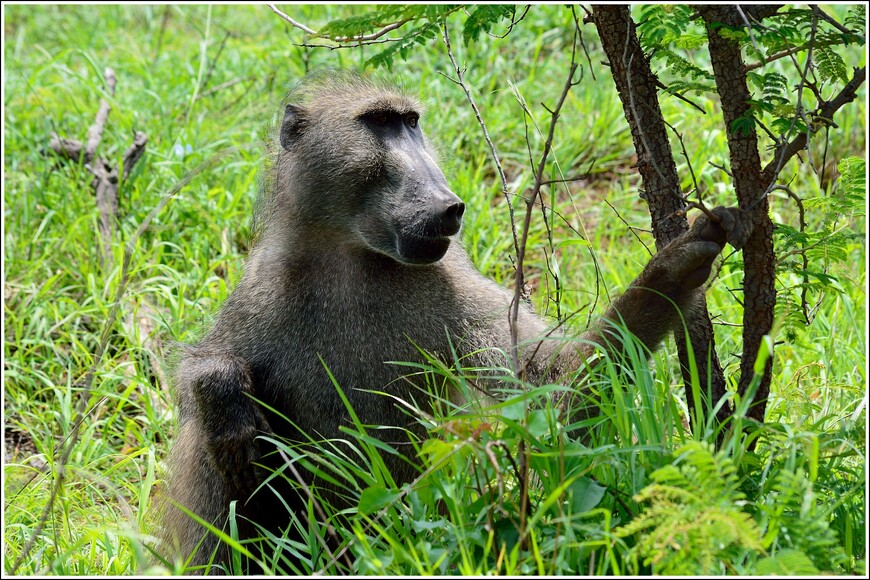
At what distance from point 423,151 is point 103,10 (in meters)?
5.48

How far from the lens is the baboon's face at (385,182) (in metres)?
2.62

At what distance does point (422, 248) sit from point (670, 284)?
2.14 feet

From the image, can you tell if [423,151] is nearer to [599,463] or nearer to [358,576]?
[599,463]

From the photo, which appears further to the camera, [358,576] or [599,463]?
[599,463]

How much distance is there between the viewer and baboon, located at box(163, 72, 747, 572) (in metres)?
2.67

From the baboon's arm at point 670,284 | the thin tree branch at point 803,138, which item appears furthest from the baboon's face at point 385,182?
the thin tree branch at point 803,138

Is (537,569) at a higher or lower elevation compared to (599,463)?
lower

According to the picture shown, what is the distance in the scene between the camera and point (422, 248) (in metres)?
2.63

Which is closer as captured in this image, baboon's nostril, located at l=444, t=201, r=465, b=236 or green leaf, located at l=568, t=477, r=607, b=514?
green leaf, located at l=568, t=477, r=607, b=514

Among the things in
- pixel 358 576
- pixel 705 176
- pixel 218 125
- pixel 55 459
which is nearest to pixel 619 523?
pixel 358 576

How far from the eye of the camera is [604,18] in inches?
96.3

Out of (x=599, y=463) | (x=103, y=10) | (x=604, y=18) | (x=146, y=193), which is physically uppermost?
(x=103, y=10)

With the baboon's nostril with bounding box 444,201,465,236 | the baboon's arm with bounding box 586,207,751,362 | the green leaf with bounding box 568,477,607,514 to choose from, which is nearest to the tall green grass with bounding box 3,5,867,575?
the green leaf with bounding box 568,477,607,514

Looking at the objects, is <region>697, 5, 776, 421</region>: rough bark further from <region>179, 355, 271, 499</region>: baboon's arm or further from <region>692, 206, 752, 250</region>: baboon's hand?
<region>179, 355, 271, 499</region>: baboon's arm
